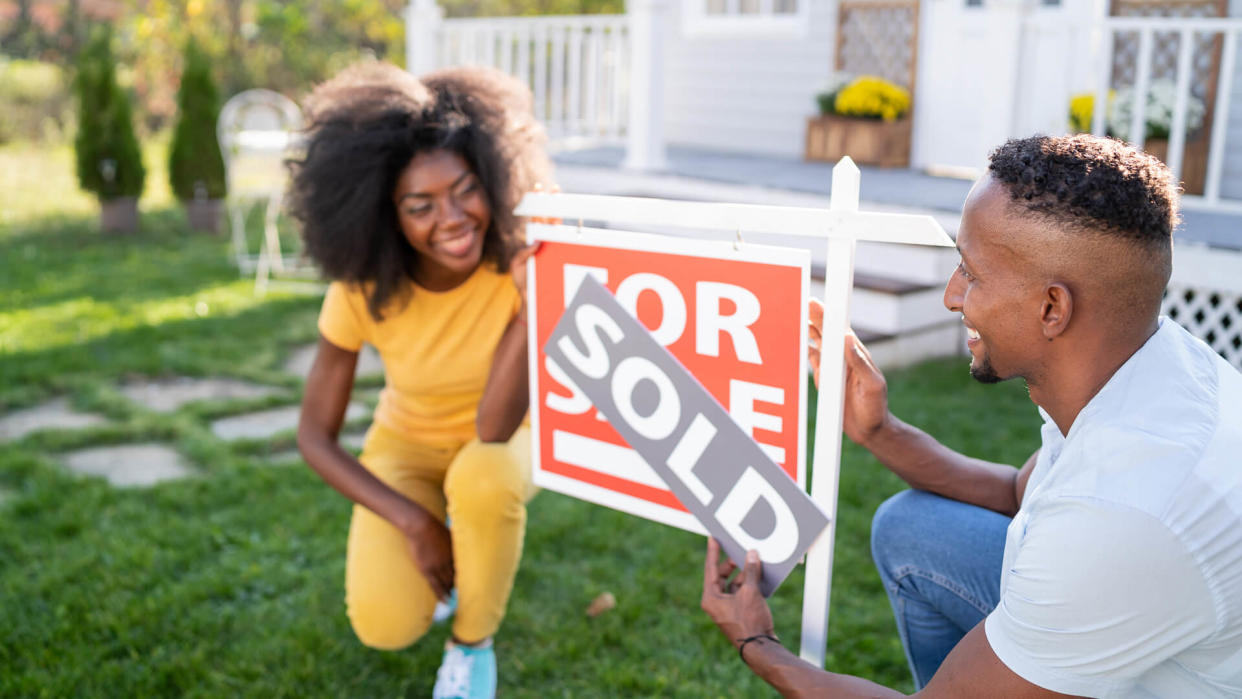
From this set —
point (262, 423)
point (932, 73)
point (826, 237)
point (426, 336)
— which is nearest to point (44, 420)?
point (262, 423)

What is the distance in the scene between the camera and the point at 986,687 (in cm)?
130

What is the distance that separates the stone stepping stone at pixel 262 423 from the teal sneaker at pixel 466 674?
1.78m

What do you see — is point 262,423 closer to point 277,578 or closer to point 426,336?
point 277,578

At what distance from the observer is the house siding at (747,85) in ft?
25.1

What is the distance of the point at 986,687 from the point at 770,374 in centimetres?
53

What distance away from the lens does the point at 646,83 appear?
614cm

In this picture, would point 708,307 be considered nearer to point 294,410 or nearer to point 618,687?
point 618,687

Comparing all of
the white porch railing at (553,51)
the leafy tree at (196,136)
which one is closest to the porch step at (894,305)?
the white porch railing at (553,51)

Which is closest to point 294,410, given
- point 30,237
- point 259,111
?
point 259,111

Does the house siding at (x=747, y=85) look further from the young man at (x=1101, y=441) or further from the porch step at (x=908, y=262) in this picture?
the young man at (x=1101, y=441)

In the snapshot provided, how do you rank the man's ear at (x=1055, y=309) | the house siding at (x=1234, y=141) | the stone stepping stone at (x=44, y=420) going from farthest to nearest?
the house siding at (x=1234, y=141) → the stone stepping stone at (x=44, y=420) → the man's ear at (x=1055, y=309)

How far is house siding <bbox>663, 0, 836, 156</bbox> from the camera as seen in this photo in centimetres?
764

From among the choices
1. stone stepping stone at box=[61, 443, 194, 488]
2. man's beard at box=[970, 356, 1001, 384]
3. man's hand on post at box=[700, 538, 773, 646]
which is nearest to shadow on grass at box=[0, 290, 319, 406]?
stone stepping stone at box=[61, 443, 194, 488]

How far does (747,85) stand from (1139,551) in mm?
7315
